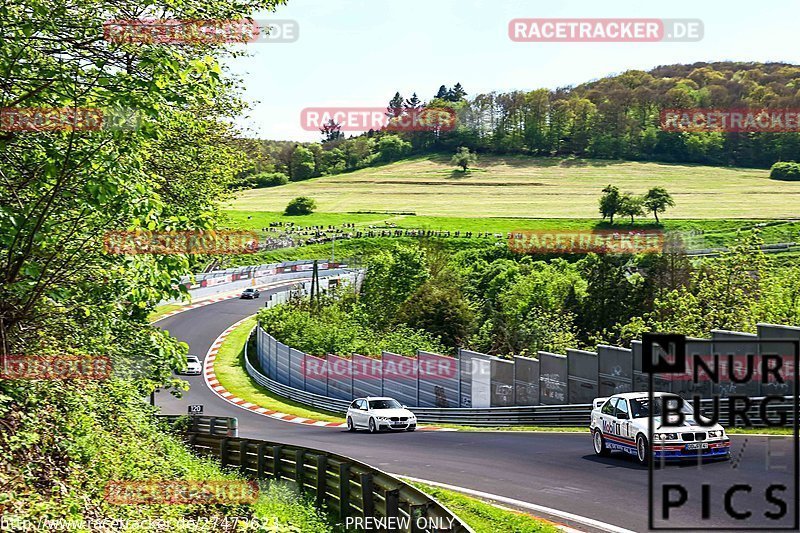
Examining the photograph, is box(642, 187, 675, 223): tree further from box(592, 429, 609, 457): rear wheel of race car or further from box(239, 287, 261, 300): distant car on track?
box(592, 429, 609, 457): rear wheel of race car

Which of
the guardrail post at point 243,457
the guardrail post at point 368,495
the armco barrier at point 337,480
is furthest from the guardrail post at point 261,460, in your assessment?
the guardrail post at point 368,495

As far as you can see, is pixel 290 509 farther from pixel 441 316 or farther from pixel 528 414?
pixel 441 316

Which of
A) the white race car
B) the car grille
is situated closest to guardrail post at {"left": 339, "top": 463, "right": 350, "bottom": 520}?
the white race car

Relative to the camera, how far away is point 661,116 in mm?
165750

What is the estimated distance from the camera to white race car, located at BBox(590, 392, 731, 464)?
55.5 ft

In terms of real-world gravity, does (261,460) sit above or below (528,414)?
above

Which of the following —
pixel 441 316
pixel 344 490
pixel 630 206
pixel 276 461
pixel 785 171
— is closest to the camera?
pixel 344 490

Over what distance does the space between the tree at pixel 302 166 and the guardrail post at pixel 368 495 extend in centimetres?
14917

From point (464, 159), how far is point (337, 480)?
473ft

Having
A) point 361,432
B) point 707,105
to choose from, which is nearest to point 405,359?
point 361,432

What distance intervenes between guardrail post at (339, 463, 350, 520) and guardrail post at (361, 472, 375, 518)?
4.74 feet

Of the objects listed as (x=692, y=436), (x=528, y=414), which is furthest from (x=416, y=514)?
(x=528, y=414)

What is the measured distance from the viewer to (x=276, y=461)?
2027 centimetres

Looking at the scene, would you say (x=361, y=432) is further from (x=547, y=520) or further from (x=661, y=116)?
(x=661, y=116)
